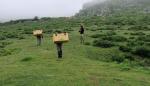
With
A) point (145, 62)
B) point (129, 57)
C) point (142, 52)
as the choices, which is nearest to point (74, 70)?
point (145, 62)

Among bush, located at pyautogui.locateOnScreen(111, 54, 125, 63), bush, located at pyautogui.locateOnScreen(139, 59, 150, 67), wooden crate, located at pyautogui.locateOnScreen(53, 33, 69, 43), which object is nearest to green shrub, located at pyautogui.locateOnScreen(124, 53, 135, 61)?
bush, located at pyautogui.locateOnScreen(111, 54, 125, 63)

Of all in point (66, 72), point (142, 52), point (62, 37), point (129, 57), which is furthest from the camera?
point (142, 52)

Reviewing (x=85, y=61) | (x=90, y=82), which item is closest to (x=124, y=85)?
(x=90, y=82)

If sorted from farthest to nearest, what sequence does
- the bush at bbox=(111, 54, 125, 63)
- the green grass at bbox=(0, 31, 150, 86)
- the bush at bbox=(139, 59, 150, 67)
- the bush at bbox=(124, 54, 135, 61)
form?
the bush at bbox=(124, 54, 135, 61), the bush at bbox=(111, 54, 125, 63), the bush at bbox=(139, 59, 150, 67), the green grass at bbox=(0, 31, 150, 86)

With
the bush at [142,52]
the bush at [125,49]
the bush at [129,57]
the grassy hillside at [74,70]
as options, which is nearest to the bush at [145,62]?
the grassy hillside at [74,70]

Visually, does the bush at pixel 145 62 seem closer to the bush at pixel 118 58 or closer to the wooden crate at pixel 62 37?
the bush at pixel 118 58

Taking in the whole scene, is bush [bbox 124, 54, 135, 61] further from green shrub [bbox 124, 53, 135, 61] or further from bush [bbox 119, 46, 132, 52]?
bush [bbox 119, 46, 132, 52]

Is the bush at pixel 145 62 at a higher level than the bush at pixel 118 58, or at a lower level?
lower

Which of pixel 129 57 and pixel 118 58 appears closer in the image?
pixel 118 58

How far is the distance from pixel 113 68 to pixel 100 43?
14.3 metres

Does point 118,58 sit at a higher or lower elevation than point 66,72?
lower

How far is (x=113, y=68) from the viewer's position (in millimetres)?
29828

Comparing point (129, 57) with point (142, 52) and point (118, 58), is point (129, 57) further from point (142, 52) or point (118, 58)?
point (118, 58)

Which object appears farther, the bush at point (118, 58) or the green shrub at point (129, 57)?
the green shrub at point (129, 57)
